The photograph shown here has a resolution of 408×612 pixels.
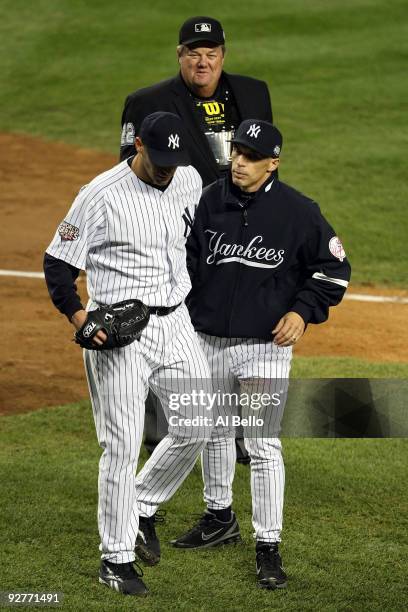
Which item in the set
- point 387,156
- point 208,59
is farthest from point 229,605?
point 387,156

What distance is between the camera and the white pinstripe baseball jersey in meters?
5.02

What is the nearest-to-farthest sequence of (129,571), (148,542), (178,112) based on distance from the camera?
(129,571)
(148,542)
(178,112)

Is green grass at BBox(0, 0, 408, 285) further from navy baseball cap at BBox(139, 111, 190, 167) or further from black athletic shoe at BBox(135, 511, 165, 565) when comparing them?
navy baseball cap at BBox(139, 111, 190, 167)

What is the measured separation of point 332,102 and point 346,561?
12.2m

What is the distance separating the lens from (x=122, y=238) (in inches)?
197

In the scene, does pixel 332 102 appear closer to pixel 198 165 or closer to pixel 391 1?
pixel 391 1

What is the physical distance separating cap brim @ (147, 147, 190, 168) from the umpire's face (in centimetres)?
161

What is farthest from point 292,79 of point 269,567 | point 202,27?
point 269,567

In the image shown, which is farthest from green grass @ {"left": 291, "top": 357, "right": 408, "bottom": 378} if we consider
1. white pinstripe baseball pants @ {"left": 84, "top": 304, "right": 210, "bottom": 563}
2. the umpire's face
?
white pinstripe baseball pants @ {"left": 84, "top": 304, "right": 210, "bottom": 563}

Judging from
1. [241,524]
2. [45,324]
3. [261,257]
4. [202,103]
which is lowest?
[241,524]

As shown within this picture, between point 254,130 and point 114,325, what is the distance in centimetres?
110

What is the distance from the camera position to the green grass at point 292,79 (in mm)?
13586

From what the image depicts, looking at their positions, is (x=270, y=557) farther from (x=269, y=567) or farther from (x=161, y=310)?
(x=161, y=310)

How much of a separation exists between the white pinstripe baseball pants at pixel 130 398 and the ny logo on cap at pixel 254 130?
0.80 meters
